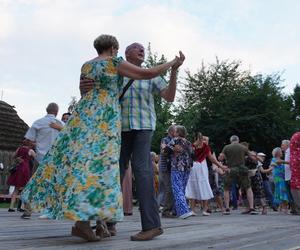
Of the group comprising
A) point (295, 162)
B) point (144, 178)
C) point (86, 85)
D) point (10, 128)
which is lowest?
point (144, 178)

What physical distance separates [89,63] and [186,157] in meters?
6.03

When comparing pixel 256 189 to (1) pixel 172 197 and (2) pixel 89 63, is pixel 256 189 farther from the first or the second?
(2) pixel 89 63

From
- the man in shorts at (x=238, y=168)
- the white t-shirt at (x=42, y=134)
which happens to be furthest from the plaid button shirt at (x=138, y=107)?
the man in shorts at (x=238, y=168)

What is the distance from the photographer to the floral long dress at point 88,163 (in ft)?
15.4

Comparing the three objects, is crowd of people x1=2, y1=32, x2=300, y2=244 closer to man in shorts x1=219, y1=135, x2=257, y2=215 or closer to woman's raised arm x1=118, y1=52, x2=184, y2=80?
woman's raised arm x1=118, y1=52, x2=184, y2=80

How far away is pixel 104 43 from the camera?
5.21m

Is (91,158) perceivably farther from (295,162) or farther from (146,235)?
(295,162)

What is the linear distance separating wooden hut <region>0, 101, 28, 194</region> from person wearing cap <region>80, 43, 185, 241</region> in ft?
58.5

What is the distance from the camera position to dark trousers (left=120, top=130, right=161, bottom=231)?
5.22m

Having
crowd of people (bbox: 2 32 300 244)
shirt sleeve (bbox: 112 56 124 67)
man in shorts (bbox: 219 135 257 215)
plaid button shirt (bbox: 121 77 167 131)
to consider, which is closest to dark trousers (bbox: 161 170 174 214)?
man in shorts (bbox: 219 135 257 215)

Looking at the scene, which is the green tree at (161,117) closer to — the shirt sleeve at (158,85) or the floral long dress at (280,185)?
the floral long dress at (280,185)

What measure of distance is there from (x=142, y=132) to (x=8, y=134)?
20.9 meters

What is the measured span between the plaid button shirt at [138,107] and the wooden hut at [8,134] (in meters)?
17.9

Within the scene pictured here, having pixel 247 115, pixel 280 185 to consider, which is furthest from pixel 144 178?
pixel 247 115
